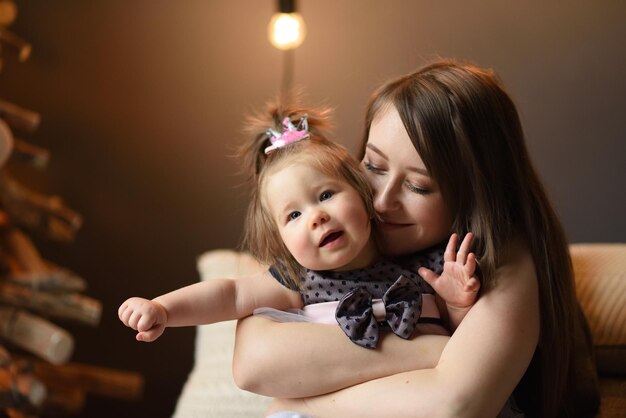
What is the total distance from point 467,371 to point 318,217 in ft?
1.03

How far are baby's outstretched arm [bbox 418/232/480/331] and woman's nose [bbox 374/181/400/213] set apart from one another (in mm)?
110

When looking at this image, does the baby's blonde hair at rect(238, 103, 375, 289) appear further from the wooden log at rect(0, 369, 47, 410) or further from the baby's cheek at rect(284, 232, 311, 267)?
the wooden log at rect(0, 369, 47, 410)

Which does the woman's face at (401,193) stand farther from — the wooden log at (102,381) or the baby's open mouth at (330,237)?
the wooden log at (102,381)

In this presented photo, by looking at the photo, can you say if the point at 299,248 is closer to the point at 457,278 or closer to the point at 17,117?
the point at 457,278

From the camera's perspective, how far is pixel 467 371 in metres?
1.09

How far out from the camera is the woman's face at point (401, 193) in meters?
1.22

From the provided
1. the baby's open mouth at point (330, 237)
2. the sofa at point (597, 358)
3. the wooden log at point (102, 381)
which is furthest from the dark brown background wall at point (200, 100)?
the baby's open mouth at point (330, 237)

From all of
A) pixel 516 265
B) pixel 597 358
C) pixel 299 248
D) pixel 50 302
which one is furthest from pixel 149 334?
pixel 50 302

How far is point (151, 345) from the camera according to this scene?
2.83 metres

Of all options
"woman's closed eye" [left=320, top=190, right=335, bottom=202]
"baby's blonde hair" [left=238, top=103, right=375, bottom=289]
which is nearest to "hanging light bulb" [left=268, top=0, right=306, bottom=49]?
"baby's blonde hair" [left=238, top=103, right=375, bottom=289]

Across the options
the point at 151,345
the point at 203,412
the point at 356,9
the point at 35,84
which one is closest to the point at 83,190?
the point at 35,84

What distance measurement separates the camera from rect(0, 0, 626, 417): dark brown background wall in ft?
7.41

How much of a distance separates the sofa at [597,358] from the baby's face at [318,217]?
0.53 m

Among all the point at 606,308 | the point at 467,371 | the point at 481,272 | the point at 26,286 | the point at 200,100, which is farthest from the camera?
the point at 200,100
